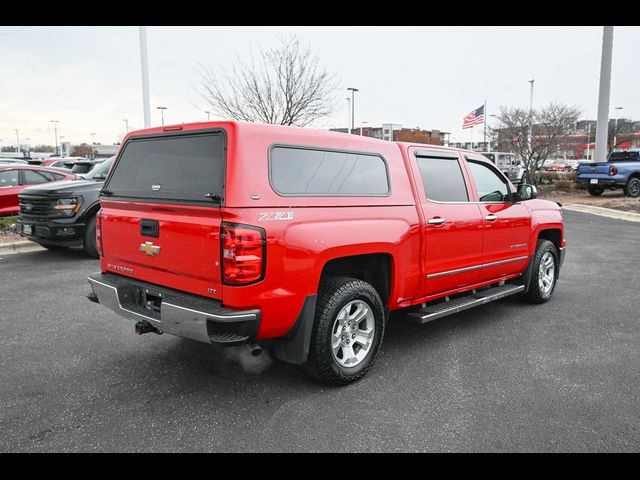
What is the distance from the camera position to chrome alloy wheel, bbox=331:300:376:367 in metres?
3.73

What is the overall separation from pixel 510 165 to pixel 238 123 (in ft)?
81.9

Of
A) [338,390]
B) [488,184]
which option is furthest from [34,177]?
[338,390]

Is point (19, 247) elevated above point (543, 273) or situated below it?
below

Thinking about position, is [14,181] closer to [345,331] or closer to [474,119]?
[345,331]

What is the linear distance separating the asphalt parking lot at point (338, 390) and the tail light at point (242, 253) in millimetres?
945

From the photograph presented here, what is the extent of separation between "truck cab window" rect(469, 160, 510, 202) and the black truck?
5.85 meters

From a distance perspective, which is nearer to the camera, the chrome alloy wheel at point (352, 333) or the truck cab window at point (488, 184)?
the chrome alloy wheel at point (352, 333)

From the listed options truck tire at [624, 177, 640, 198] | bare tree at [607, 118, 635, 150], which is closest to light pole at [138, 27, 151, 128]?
truck tire at [624, 177, 640, 198]

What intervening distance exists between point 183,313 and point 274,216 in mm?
842

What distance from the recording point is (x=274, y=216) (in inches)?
127

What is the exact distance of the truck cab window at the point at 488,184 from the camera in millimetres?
5211

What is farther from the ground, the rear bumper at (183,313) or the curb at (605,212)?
the rear bumper at (183,313)

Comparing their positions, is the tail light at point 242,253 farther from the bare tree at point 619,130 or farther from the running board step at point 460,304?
the bare tree at point 619,130

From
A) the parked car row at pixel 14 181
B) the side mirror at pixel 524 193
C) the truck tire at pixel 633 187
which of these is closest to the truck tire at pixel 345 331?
the side mirror at pixel 524 193
